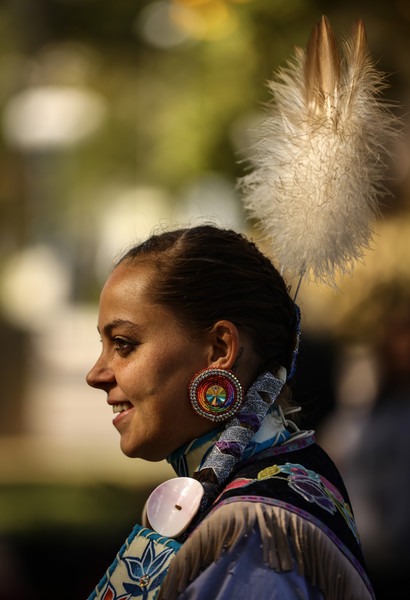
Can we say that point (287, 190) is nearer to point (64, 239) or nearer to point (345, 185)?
point (345, 185)

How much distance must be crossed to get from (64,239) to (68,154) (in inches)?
32.8

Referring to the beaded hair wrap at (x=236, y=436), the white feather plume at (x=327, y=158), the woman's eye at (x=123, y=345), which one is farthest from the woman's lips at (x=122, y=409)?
the white feather plume at (x=327, y=158)

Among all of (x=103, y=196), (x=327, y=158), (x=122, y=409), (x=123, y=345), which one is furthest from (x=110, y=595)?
(x=103, y=196)

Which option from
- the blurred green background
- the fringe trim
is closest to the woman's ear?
the fringe trim

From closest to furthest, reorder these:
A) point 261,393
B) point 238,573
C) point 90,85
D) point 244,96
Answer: point 238,573 < point 261,393 < point 244,96 < point 90,85

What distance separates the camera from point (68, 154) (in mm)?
7484

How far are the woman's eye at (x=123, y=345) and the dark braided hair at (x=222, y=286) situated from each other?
127 millimetres

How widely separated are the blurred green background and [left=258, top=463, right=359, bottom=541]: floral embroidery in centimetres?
396

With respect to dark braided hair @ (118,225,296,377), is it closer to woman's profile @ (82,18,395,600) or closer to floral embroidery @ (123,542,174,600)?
woman's profile @ (82,18,395,600)

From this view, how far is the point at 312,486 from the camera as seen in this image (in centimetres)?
176

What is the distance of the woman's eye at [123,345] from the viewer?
1941 millimetres

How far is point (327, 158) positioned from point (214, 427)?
772mm

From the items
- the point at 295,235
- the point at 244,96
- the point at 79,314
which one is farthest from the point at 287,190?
the point at 79,314

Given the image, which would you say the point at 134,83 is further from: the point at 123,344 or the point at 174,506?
the point at 174,506
